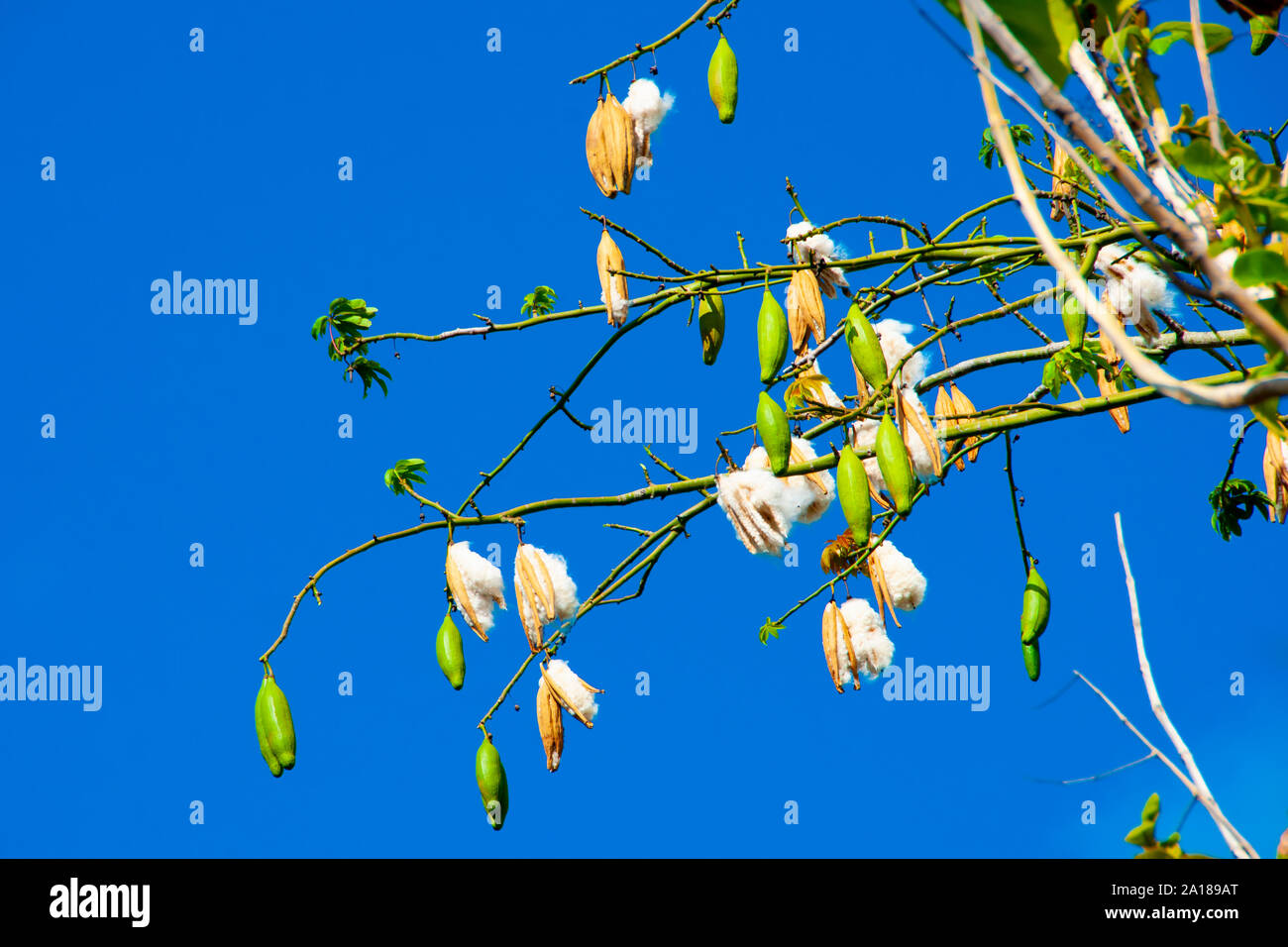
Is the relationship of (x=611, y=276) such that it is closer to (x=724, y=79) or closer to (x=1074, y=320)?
(x=724, y=79)

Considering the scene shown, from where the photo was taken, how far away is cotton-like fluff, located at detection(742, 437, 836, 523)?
1.40 metres

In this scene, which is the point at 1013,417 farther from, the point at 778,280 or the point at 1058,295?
the point at 778,280

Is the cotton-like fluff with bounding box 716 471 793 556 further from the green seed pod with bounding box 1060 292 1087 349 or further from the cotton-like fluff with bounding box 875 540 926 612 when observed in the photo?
the green seed pod with bounding box 1060 292 1087 349

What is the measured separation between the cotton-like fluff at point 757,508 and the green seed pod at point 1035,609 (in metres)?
0.38

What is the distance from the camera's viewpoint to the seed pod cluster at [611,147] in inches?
64.6

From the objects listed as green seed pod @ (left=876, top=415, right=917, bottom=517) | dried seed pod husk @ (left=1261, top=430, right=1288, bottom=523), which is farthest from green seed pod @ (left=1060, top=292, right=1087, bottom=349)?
dried seed pod husk @ (left=1261, top=430, right=1288, bottom=523)

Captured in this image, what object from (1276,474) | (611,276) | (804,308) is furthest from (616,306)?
(1276,474)

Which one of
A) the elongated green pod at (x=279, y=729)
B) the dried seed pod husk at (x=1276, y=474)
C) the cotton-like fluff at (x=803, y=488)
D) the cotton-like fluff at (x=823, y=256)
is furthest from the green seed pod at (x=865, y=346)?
the elongated green pod at (x=279, y=729)

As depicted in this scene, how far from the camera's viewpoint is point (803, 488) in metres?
1.41

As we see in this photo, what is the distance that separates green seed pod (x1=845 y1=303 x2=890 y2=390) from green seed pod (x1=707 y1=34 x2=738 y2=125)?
57cm

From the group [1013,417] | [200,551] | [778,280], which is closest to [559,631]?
[778,280]

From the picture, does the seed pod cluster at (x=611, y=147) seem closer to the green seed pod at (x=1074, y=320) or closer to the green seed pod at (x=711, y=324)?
the green seed pod at (x=711, y=324)

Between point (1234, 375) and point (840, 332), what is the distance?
1.75ft

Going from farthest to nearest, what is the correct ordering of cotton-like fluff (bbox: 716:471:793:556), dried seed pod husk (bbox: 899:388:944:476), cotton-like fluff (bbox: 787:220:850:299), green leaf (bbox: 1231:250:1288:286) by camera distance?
cotton-like fluff (bbox: 787:220:850:299) → cotton-like fluff (bbox: 716:471:793:556) → dried seed pod husk (bbox: 899:388:944:476) → green leaf (bbox: 1231:250:1288:286)
